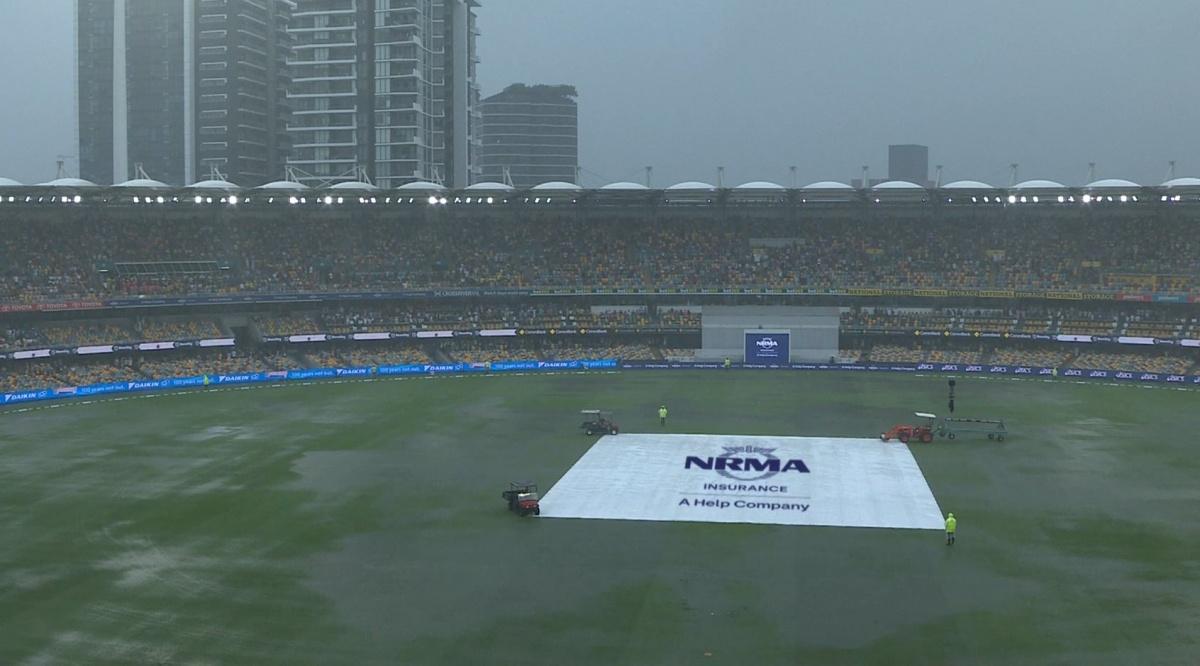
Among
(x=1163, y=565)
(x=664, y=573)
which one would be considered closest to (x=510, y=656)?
(x=664, y=573)

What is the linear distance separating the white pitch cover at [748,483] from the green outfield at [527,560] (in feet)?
4.31

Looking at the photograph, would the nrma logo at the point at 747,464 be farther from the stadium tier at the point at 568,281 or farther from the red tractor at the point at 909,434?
the stadium tier at the point at 568,281

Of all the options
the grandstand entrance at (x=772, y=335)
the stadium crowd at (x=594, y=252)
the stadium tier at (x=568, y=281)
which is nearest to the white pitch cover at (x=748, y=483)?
the grandstand entrance at (x=772, y=335)

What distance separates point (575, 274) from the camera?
94812mm

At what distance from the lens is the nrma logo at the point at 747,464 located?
43375 mm

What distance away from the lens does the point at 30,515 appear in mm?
37969

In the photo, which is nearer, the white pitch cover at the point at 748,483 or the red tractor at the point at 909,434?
the white pitch cover at the point at 748,483

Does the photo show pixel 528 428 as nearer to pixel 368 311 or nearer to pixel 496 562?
pixel 496 562

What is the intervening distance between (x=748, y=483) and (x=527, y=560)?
12805 mm

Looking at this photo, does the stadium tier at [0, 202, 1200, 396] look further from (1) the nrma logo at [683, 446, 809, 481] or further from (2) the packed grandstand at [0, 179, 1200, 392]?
(1) the nrma logo at [683, 446, 809, 481]

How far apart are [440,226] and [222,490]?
5992 cm

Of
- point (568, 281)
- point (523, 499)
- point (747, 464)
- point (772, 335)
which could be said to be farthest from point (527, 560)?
point (568, 281)

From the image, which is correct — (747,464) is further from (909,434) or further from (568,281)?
(568,281)

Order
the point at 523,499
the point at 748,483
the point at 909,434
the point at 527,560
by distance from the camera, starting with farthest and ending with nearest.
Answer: the point at 909,434
the point at 748,483
the point at 523,499
the point at 527,560
